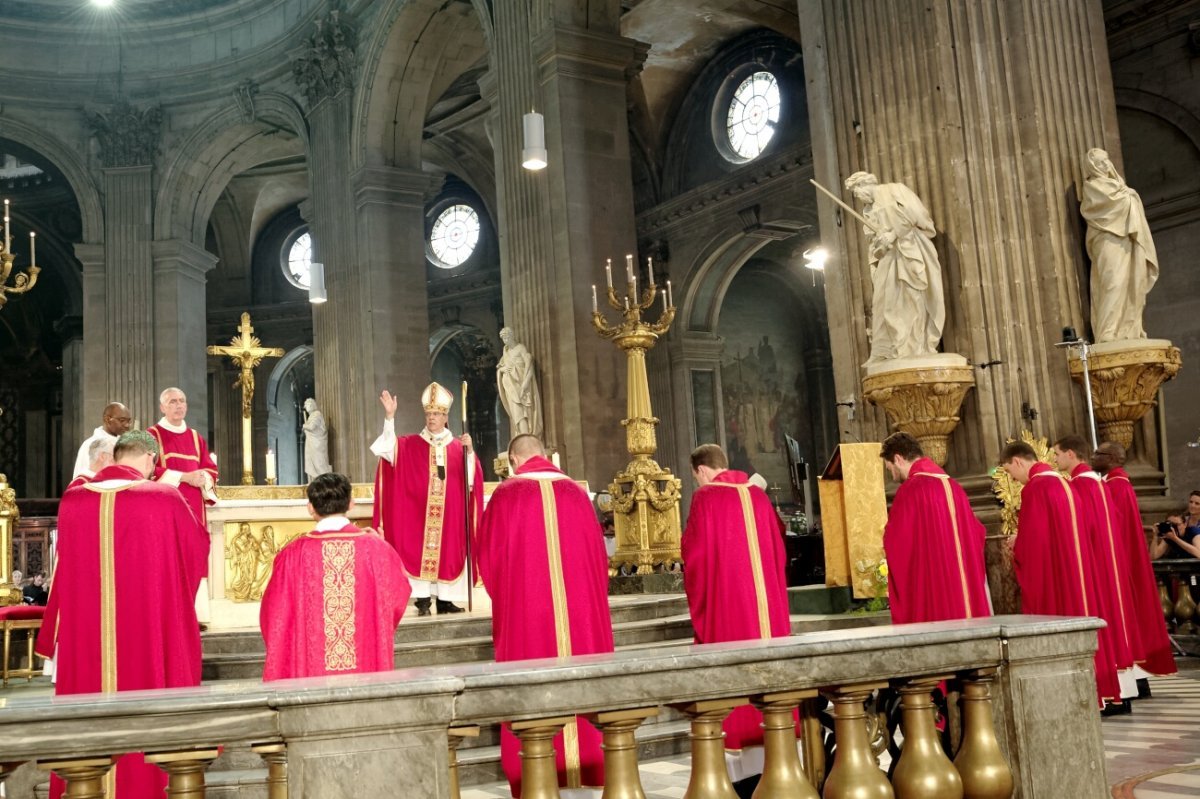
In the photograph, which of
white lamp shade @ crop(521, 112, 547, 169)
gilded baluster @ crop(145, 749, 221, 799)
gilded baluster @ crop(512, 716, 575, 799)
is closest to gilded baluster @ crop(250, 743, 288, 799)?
gilded baluster @ crop(145, 749, 221, 799)

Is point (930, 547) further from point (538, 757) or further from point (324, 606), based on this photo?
point (538, 757)

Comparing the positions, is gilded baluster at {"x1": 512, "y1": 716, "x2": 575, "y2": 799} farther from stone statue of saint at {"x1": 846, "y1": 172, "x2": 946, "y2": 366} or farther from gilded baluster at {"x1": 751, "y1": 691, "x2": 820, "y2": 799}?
stone statue of saint at {"x1": 846, "y1": 172, "x2": 946, "y2": 366}

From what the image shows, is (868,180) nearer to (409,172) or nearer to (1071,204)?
(1071,204)

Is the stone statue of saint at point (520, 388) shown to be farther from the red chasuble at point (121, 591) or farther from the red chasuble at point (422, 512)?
the red chasuble at point (121, 591)

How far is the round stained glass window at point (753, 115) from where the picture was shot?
21.2 metres

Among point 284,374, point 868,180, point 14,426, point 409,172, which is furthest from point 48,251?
point 868,180

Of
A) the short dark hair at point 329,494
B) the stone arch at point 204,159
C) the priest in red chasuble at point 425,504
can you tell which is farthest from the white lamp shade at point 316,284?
the short dark hair at point 329,494

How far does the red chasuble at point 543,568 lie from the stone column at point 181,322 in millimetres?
17556

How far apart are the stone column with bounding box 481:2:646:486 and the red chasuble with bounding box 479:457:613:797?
8.26 metres

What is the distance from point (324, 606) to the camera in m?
4.90

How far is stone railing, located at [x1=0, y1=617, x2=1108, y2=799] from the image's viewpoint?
8.16ft

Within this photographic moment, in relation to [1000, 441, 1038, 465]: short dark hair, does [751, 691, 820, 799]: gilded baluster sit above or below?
below

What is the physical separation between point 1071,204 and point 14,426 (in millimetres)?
25305

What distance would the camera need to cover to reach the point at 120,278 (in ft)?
72.6
